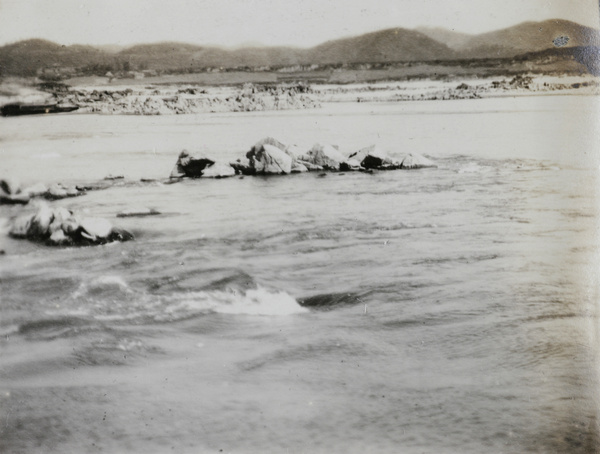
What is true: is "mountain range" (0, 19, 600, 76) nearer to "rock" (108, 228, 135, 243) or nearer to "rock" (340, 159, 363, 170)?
"rock" (340, 159, 363, 170)

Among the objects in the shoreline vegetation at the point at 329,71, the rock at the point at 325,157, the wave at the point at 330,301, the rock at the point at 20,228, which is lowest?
the wave at the point at 330,301

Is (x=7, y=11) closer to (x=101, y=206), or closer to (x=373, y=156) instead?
(x=101, y=206)

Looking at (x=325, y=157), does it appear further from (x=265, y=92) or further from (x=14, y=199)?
(x=14, y=199)

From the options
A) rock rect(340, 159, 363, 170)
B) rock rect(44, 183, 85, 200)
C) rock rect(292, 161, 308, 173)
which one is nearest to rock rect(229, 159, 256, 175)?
rock rect(292, 161, 308, 173)

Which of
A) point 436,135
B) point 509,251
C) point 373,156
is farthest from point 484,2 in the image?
Answer: point 509,251

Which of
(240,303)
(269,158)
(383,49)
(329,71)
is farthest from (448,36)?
(240,303)

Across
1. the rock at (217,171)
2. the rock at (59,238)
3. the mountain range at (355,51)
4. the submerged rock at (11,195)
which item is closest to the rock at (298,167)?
the rock at (217,171)

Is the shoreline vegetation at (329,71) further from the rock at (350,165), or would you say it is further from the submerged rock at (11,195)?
the submerged rock at (11,195)
